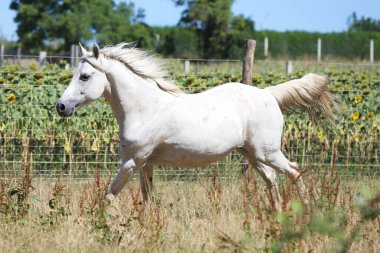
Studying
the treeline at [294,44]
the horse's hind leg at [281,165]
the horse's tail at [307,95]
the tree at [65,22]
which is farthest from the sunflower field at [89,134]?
the treeline at [294,44]

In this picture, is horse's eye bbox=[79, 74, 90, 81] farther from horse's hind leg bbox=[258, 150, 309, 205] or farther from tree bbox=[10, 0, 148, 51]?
tree bbox=[10, 0, 148, 51]

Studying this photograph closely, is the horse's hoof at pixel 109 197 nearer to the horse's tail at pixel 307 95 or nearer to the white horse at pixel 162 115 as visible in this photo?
the white horse at pixel 162 115

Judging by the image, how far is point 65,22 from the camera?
37219 mm

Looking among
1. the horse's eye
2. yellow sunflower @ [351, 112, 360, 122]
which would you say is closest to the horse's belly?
the horse's eye

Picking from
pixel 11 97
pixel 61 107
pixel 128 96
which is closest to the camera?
pixel 61 107

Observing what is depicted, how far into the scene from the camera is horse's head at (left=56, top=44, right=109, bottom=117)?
6.98 m

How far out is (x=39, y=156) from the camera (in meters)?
10.8

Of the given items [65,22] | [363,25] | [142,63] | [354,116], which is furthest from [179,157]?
[363,25]

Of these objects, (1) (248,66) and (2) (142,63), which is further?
(1) (248,66)

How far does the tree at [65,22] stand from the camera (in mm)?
37375

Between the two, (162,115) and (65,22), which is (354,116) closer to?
(162,115)

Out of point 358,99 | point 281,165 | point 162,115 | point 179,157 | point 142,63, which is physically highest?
point 142,63

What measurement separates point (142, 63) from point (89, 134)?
12.7 feet

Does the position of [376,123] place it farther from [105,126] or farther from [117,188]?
[117,188]
